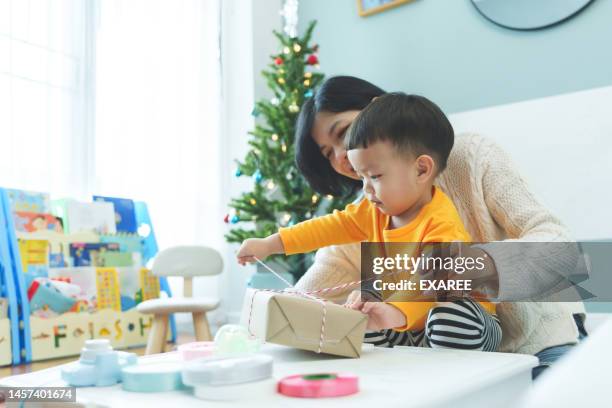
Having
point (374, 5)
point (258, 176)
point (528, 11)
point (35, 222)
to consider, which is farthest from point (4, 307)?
point (528, 11)

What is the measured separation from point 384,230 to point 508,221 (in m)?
0.25

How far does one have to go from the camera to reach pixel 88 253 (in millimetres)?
2645

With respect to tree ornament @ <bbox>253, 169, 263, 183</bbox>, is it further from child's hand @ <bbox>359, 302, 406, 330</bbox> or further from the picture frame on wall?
child's hand @ <bbox>359, 302, 406, 330</bbox>

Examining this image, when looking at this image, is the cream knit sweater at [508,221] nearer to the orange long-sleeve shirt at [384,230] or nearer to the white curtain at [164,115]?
the orange long-sleeve shirt at [384,230]

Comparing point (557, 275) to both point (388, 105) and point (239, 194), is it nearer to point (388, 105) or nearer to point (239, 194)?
point (388, 105)

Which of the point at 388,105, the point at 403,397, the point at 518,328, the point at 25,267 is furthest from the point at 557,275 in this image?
the point at 25,267

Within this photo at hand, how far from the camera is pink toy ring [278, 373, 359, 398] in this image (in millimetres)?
590

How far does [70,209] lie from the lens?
260 centimetres

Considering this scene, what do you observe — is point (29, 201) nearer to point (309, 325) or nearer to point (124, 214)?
point (124, 214)

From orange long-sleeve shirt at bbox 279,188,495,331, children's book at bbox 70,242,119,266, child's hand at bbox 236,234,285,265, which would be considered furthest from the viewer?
children's book at bbox 70,242,119,266

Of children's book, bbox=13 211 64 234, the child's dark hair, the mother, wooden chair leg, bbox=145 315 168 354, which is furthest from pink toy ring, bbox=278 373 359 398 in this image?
children's book, bbox=13 211 64 234

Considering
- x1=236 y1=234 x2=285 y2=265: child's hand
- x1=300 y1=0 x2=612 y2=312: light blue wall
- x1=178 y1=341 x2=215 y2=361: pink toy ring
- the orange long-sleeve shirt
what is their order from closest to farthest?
x1=178 y1=341 x2=215 y2=361: pink toy ring → the orange long-sleeve shirt → x1=236 y1=234 x2=285 y2=265: child's hand → x1=300 y1=0 x2=612 y2=312: light blue wall

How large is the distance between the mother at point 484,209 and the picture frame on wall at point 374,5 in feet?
5.38

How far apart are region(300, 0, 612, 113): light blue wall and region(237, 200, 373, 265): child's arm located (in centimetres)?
147
